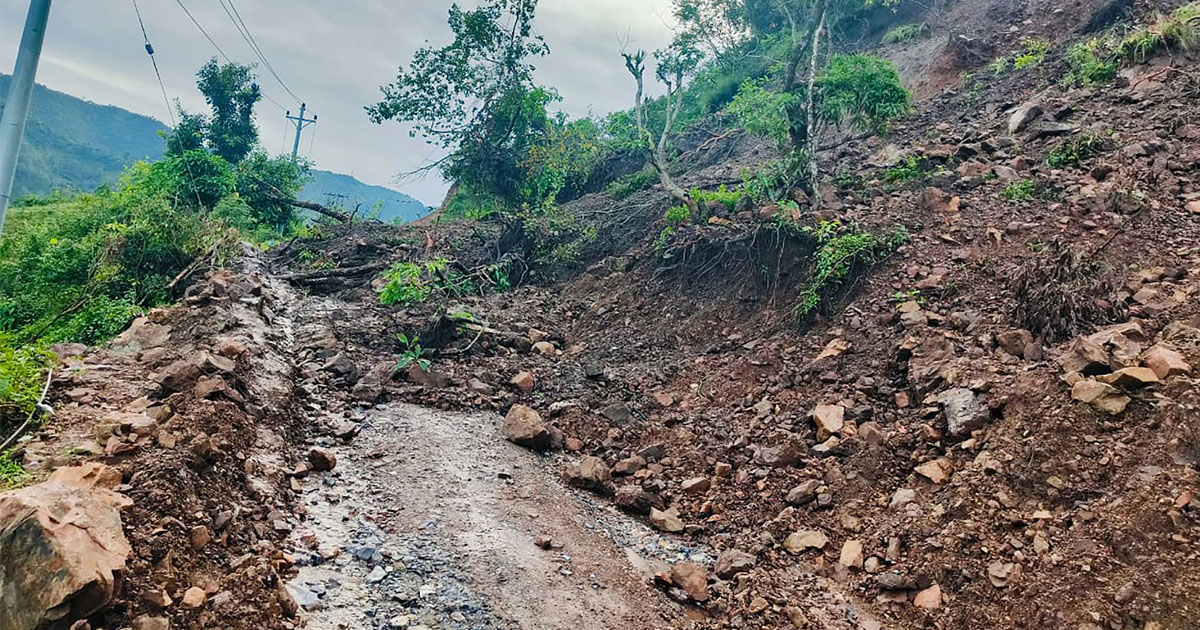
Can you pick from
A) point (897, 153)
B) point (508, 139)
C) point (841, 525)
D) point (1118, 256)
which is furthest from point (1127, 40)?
point (508, 139)

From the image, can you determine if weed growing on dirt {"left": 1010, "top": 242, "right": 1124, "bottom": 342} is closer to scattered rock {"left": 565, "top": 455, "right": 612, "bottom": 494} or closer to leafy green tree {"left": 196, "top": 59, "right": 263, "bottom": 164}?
scattered rock {"left": 565, "top": 455, "right": 612, "bottom": 494}

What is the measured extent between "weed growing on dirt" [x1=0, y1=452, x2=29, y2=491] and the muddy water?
128cm

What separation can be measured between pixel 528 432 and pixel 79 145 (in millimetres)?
47337

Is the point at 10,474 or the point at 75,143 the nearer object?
the point at 10,474

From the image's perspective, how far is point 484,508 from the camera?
4.05 metres

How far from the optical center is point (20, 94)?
11.2 ft

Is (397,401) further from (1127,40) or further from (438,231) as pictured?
(1127,40)

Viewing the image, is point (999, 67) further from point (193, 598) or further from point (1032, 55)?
point (193, 598)

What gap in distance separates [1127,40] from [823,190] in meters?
4.29

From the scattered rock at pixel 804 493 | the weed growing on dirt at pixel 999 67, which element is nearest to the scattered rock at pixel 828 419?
the scattered rock at pixel 804 493

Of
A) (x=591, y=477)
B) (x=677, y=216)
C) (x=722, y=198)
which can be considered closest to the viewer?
(x=591, y=477)

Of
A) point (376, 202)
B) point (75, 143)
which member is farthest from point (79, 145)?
point (376, 202)

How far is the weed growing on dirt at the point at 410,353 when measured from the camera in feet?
20.2

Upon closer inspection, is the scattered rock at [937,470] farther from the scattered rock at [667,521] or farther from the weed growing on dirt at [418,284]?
the weed growing on dirt at [418,284]
